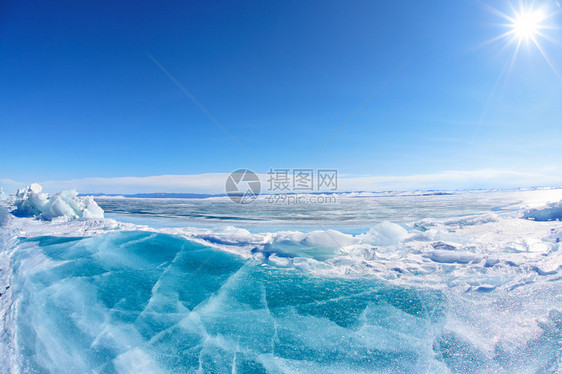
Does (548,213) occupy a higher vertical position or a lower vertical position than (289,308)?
higher

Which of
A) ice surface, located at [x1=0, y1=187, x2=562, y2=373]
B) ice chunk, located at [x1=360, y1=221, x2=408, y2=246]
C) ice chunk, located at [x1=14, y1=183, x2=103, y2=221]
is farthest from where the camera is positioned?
ice chunk, located at [x1=14, y1=183, x2=103, y2=221]

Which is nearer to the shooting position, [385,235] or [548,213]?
[385,235]

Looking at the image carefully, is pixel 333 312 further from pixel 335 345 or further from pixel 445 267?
pixel 445 267

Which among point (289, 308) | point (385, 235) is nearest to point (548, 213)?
point (385, 235)

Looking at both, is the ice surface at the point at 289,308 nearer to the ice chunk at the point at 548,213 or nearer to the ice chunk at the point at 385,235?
the ice chunk at the point at 385,235

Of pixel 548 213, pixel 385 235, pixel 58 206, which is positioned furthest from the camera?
pixel 58 206

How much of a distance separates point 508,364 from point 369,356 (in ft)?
3.58

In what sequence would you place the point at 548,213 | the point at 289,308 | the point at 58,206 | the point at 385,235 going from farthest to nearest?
the point at 58,206 < the point at 548,213 < the point at 385,235 < the point at 289,308

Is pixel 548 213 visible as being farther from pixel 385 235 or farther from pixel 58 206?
pixel 58 206

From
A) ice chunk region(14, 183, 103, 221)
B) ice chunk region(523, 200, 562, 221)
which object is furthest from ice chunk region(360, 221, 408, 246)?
ice chunk region(14, 183, 103, 221)

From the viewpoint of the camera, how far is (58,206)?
8.02 metres

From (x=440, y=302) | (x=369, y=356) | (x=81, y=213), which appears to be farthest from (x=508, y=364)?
(x=81, y=213)

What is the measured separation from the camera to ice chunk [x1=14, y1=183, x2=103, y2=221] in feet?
26.5

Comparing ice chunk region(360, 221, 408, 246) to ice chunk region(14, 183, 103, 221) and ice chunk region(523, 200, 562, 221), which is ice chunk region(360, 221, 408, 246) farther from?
ice chunk region(14, 183, 103, 221)
